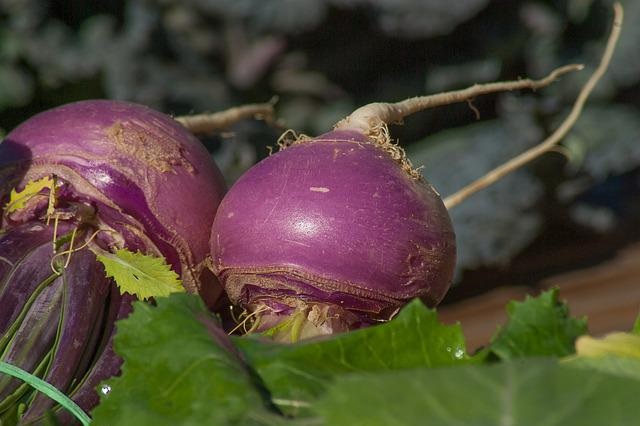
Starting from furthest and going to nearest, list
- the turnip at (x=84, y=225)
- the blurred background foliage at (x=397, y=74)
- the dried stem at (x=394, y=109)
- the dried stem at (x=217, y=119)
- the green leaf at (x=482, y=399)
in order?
the blurred background foliage at (x=397, y=74)
the dried stem at (x=217, y=119)
the dried stem at (x=394, y=109)
the turnip at (x=84, y=225)
the green leaf at (x=482, y=399)

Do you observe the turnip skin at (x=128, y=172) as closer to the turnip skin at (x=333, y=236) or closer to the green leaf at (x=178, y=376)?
the turnip skin at (x=333, y=236)

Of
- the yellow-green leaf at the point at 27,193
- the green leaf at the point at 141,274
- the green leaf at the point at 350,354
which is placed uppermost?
the green leaf at the point at 350,354

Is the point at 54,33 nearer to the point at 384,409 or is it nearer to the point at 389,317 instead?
the point at 389,317

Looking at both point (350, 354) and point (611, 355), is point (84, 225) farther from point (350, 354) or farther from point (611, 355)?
point (611, 355)

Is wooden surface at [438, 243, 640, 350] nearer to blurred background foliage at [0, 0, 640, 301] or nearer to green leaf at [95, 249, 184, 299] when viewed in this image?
blurred background foliage at [0, 0, 640, 301]

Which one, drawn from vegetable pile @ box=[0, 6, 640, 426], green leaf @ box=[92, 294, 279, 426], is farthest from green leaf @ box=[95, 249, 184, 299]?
green leaf @ box=[92, 294, 279, 426]

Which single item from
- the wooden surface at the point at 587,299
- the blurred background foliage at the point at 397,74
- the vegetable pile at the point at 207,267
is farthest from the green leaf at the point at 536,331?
the blurred background foliage at the point at 397,74

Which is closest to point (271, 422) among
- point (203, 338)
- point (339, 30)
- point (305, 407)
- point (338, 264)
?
point (305, 407)
